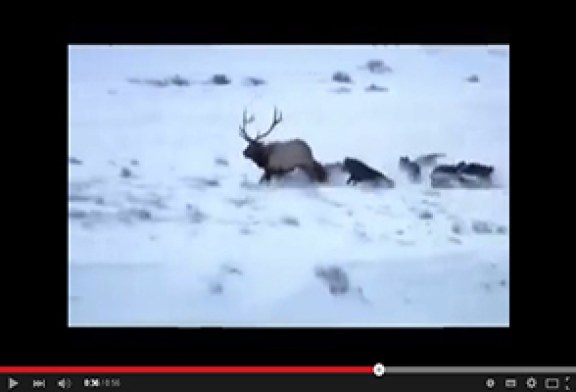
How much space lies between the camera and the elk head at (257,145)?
7.21 feet

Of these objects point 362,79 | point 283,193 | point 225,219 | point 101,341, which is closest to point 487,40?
point 362,79

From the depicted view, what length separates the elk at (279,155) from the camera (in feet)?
7.23

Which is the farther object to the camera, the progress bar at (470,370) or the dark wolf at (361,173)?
the dark wolf at (361,173)

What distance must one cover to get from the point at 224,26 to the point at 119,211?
50 centimetres

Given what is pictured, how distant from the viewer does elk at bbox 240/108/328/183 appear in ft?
7.23

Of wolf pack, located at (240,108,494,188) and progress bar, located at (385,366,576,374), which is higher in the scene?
wolf pack, located at (240,108,494,188)

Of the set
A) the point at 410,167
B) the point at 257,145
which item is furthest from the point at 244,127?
the point at 410,167
